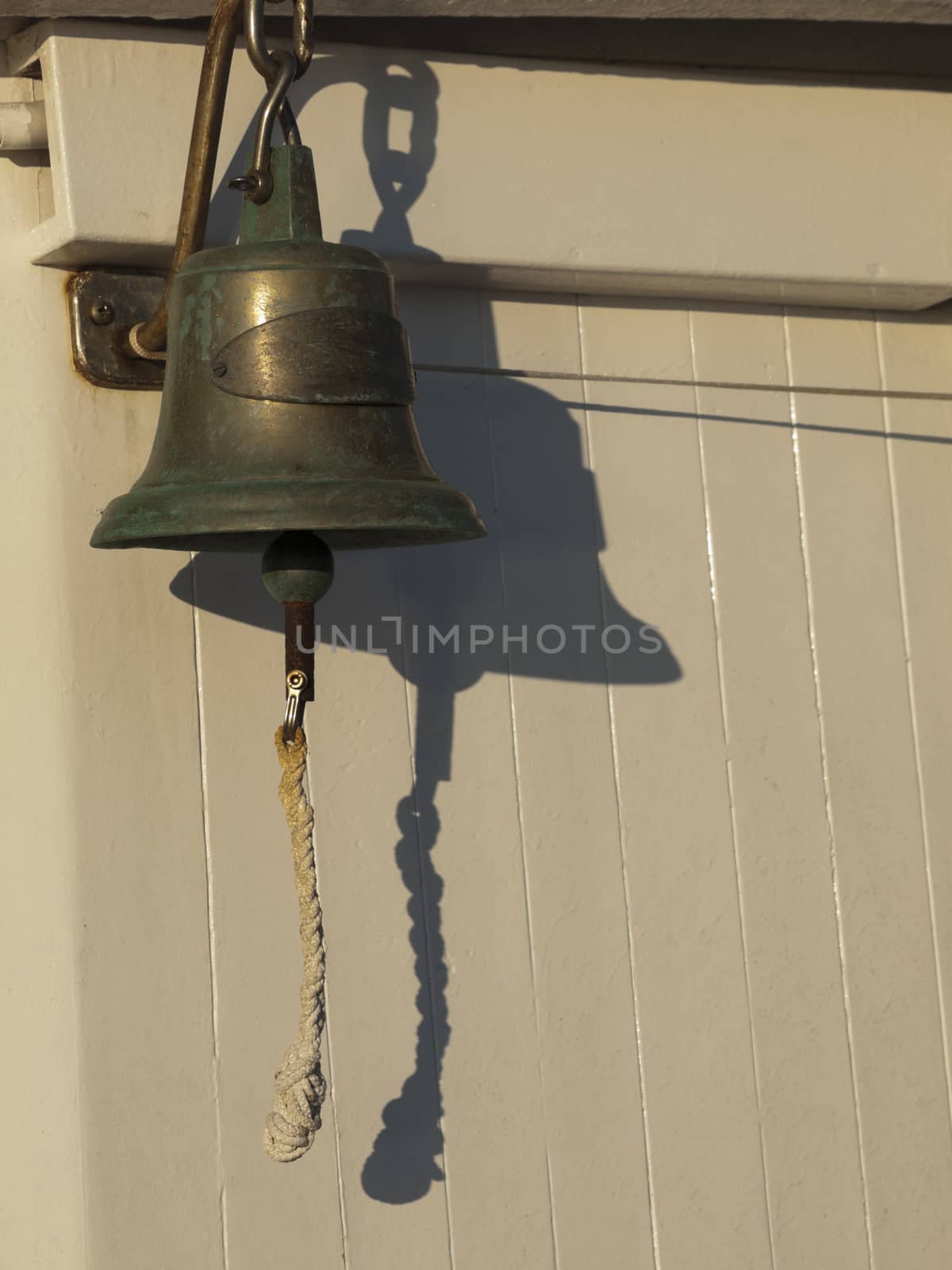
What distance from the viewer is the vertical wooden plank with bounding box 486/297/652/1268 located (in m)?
1.93

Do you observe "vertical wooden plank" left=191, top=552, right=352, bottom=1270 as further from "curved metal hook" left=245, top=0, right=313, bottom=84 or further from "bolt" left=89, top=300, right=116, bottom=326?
"curved metal hook" left=245, top=0, right=313, bottom=84

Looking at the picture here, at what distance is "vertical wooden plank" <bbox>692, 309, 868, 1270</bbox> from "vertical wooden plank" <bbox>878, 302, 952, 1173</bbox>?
5.3 inches

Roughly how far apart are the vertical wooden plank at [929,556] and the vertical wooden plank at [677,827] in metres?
0.26

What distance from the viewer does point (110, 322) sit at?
183cm

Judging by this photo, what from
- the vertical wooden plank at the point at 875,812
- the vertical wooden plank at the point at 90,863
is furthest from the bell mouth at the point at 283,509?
the vertical wooden plank at the point at 875,812

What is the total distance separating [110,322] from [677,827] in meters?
0.79

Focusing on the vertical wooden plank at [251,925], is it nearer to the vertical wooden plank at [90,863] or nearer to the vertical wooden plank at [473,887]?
the vertical wooden plank at [90,863]

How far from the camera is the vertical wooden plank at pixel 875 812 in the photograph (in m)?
2.08

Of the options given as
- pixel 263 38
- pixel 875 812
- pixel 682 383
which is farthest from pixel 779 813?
pixel 263 38

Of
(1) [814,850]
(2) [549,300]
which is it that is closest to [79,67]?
(2) [549,300]

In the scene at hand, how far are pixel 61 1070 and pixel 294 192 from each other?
826mm

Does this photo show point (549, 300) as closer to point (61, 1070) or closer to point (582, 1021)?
point (582, 1021)

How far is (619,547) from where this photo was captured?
6.68 ft

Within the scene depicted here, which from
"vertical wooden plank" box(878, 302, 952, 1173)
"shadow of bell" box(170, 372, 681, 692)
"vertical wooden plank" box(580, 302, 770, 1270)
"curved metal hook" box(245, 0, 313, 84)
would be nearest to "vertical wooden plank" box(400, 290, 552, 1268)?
"shadow of bell" box(170, 372, 681, 692)
